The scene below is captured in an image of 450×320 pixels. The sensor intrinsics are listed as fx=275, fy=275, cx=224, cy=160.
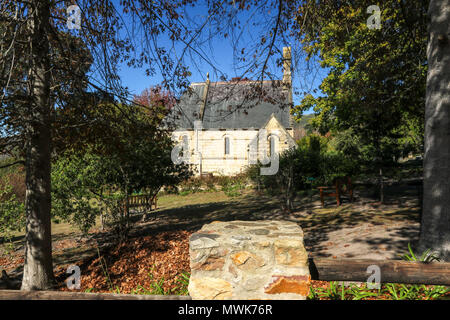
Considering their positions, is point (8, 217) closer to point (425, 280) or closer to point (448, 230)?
point (425, 280)

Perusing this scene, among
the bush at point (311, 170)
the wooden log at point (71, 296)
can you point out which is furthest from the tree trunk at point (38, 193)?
the bush at point (311, 170)

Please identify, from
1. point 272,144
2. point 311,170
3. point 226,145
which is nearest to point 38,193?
point 311,170

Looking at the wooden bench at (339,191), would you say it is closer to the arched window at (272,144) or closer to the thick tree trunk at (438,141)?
the thick tree trunk at (438,141)

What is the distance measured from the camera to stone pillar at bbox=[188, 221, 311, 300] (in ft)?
8.15

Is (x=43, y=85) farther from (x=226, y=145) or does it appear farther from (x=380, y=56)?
(x=226, y=145)

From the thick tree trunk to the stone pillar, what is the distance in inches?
131

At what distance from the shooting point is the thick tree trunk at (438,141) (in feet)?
14.4

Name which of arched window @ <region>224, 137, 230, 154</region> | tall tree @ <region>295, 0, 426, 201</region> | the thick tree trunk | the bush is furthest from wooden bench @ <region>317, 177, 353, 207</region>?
arched window @ <region>224, 137, 230, 154</region>

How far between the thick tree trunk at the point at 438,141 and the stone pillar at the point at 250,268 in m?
3.33

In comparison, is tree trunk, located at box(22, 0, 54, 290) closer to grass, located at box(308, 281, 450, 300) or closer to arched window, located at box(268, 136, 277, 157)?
grass, located at box(308, 281, 450, 300)

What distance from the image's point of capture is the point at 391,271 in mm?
2709

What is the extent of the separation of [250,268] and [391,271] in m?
1.42

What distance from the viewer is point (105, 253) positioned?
6.57 meters
